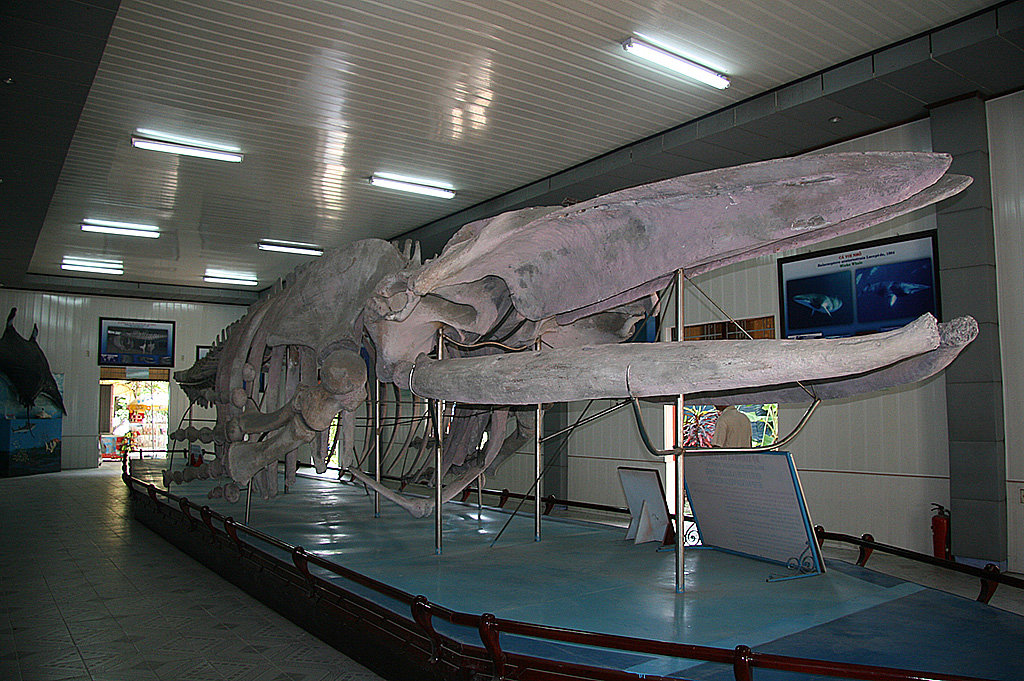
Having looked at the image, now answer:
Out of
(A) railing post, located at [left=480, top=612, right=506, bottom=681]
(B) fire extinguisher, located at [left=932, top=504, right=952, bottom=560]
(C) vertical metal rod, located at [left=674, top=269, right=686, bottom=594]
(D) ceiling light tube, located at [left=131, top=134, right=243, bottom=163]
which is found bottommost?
(B) fire extinguisher, located at [left=932, top=504, right=952, bottom=560]

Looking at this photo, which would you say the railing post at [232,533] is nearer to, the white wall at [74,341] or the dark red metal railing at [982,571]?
the dark red metal railing at [982,571]

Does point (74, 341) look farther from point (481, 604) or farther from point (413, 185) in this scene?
point (481, 604)

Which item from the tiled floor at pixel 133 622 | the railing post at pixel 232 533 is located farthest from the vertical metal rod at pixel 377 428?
the tiled floor at pixel 133 622

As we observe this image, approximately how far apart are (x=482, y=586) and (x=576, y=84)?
579 cm

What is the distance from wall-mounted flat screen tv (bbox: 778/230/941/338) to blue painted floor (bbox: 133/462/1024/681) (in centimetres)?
391

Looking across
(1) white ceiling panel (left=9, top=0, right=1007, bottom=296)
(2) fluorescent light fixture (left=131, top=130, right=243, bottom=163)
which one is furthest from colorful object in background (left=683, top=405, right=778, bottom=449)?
(2) fluorescent light fixture (left=131, top=130, right=243, bottom=163)

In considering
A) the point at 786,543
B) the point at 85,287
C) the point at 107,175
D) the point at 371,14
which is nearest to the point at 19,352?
the point at 85,287

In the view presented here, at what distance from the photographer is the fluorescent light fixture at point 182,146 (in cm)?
980

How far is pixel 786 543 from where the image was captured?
5254mm

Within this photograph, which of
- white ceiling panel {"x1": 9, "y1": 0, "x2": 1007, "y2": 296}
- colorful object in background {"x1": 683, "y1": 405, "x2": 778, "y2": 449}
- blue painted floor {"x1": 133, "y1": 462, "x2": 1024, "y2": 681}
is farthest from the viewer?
colorful object in background {"x1": 683, "y1": 405, "x2": 778, "y2": 449}

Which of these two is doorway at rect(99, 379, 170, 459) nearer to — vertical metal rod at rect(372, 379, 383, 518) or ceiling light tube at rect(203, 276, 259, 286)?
ceiling light tube at rect(203, 276, 259, 286)

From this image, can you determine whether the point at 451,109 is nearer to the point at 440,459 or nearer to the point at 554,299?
the point at 440,459

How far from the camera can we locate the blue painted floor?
3584mm

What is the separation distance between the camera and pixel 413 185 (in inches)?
471
